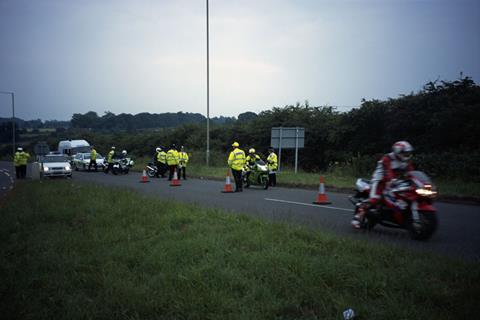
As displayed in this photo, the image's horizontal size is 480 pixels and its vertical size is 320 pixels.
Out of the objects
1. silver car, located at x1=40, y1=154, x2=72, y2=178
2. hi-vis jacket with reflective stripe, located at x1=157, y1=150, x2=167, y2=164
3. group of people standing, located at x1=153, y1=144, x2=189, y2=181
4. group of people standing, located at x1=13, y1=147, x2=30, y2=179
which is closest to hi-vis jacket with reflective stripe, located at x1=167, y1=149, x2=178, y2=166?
group of people standing, located at x1=153, y1=144, x2=189, y2=181

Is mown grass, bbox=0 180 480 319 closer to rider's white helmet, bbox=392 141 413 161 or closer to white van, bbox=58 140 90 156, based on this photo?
rider's white helmet, bbox=392 141 413 161

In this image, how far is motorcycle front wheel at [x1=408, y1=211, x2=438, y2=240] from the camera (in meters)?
7.86

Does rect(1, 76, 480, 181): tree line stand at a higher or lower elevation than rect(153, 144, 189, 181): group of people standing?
higher

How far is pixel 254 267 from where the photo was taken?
5.85 m

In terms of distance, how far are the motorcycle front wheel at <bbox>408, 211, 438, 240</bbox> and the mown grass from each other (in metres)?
1.68

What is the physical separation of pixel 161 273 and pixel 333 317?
95.6 inches

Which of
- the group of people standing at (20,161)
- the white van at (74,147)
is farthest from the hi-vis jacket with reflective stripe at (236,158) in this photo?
the white van at (74,147)

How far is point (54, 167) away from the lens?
2773 centimetres

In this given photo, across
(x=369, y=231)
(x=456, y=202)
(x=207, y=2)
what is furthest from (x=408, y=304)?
(x=207, y=2)

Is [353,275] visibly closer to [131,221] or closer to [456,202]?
[131,221]

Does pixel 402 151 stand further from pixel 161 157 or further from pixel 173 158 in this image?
pixel 161 157

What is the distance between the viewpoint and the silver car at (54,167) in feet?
90.4

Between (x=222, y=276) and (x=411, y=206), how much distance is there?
4212 mm

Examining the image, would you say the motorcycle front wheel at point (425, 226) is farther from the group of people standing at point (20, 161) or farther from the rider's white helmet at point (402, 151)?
the group of people standing at point (20, 161)
